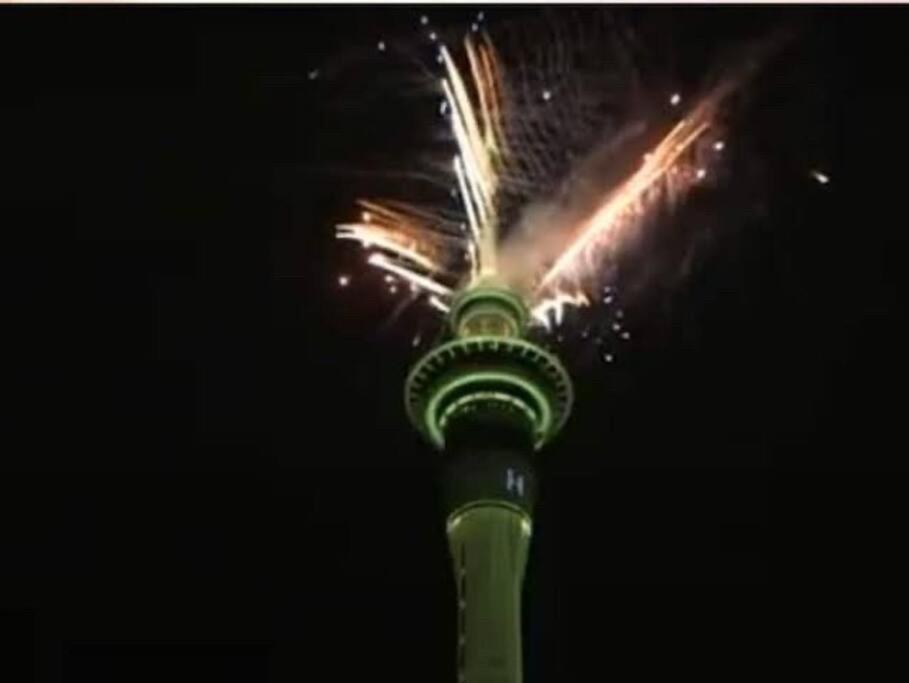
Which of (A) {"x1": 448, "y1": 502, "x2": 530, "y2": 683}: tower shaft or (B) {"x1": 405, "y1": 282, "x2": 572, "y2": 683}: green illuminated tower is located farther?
(B) {"x1": 405, "y1": 282, "x2": 572, "y2": 683}: green illuminated tower

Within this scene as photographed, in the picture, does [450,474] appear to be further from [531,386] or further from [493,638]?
[493,638]

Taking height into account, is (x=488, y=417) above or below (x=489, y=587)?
above

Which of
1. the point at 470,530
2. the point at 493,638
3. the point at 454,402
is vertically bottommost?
the point at 493,638

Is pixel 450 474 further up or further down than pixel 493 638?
further up

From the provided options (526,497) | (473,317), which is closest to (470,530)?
(526,497)

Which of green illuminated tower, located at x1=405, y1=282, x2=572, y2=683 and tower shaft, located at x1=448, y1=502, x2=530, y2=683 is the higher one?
green illuminated tower, located at x1=405, y1=282, x2=572, y2=683

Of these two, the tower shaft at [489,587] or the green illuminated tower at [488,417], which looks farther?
the green illuminated tower at [488,417]

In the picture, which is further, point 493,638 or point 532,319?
point 532,319

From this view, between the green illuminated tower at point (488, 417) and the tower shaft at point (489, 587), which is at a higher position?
the green illuminated tower at point (488, 417)
